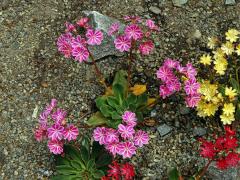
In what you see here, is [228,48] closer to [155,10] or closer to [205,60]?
[205,60]

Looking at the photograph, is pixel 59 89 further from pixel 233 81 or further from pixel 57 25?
pixel 233 81

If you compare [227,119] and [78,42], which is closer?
[78,42]

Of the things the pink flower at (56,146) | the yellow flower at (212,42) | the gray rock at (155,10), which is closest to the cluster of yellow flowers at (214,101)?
the yellow flower at (212,42)

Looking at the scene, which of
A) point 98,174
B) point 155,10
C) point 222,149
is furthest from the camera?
Result: point 155,10

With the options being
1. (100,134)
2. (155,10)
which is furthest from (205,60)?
(100,134)

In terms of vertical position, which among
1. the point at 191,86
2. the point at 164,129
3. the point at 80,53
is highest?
the point at 80,53

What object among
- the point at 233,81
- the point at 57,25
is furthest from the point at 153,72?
the point at 57,25
